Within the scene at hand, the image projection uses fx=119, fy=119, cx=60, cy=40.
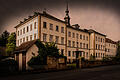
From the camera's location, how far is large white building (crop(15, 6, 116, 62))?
31828mm

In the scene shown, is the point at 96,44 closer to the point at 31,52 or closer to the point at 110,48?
the point at 110,48

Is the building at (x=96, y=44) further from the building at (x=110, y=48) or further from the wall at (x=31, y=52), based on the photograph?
the wall at (x=31, y=52)

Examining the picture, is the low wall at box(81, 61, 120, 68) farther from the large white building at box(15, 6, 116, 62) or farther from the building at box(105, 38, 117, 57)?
the building at box(105, 38, 117, 57)

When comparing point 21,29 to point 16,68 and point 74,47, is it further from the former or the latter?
point 16,68

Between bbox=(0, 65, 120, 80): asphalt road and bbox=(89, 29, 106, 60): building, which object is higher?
bbox=(89, 29, 106, 60): building

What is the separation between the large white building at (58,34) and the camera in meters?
31.8

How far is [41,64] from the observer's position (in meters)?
19.2

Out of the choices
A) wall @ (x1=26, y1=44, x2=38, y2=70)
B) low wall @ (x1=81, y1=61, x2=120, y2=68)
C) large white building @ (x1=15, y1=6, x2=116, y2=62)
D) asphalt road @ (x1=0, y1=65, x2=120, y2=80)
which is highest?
large white building @ (x1=15, y1=6, x2=116, y2=62)

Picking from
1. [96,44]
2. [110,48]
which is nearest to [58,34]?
[96,44]

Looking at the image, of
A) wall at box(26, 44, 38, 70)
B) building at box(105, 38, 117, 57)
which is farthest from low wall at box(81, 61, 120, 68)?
building at box(105, 38, 117, 57)

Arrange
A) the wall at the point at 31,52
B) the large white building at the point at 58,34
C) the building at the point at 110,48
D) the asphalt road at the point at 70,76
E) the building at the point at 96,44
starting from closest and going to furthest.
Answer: the asphalt road at the point at 70,76 < the wall at the point at 31,52 < the large white building at the point at 58,34 < the building at the point at 96,44 < the building at the point at 110,48

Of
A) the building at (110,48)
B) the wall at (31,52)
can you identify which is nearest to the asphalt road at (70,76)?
the wall at (31,52)

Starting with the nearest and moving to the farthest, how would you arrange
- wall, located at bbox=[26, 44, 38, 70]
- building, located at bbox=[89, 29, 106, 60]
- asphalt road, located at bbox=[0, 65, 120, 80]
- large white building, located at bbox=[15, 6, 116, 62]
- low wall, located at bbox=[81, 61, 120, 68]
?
asphalt road, located at bbox=[0, 65, 120, 80]
wall, located at bbox=[26, 44, 38, 70]
low wall, located at bbox=[81, 61, 120, 68]
large white building, located at bbox=[15, 6, 116, 62]
building, located at bbox=[89, 29, 106, 60]

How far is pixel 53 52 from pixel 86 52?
3278cm
